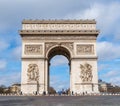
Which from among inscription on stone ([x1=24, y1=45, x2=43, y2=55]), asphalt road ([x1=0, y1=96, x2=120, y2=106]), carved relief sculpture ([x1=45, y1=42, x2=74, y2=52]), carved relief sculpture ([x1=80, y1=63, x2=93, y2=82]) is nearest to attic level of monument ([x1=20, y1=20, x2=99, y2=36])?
carved relief sculpture ([x1=45, y1=42, x2=74, y2=52])

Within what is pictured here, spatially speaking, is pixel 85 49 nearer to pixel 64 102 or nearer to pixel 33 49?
pixel 33 49

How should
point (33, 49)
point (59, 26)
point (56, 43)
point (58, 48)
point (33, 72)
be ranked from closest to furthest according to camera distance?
point (33, 72) < point (33, 49) < point (56, 43) < point (59, 26) < point (58, 48)

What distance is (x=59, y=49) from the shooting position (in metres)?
43.9

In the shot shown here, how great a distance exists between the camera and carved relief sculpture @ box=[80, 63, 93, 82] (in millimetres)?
40906

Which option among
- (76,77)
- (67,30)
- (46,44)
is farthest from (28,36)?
(76,77)

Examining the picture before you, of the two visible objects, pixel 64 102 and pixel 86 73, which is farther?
pixel 86 73

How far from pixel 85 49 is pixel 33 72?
751 centimetres

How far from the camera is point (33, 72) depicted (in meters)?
41.0

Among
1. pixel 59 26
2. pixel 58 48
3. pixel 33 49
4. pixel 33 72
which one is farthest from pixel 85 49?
pixel 33 72

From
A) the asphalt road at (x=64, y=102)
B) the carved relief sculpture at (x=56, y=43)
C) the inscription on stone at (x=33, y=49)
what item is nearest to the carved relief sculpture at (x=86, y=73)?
the carved relief sculpture at (x=56, y=43)

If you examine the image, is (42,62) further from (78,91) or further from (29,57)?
(78,91)

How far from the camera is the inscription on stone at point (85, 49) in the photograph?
41688 millimetres

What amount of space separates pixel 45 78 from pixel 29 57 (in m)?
3.47

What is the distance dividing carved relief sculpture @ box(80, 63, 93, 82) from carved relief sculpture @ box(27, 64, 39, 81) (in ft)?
19.2
